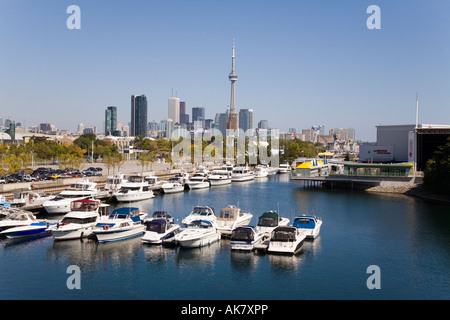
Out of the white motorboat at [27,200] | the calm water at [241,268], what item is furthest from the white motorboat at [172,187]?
the calm water at [241,268]

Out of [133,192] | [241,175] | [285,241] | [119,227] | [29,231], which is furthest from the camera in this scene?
[241,175]

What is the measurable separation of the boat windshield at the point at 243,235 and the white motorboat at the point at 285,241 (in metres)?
1.15

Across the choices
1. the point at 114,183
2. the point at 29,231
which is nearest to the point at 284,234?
the point at 29,231

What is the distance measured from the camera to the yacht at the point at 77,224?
83.3 ft

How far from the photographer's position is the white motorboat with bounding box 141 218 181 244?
975 inches

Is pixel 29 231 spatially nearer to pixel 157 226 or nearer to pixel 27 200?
pixel 157 226

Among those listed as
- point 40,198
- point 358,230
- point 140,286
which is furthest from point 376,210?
point 40,198

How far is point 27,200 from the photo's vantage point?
110ft

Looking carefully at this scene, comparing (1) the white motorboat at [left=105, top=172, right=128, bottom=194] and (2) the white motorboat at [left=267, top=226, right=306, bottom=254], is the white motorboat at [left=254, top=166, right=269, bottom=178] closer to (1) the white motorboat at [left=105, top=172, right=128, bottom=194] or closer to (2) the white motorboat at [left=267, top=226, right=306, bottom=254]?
(1) the white motorboat at [left=105, top=172, right=128, bottom=194]

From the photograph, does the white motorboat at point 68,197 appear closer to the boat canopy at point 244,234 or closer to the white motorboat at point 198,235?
the white motorboat at point 198,235

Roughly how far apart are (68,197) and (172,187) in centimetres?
1430

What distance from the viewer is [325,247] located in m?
25.5

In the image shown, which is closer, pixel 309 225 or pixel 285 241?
pixel 285 241
